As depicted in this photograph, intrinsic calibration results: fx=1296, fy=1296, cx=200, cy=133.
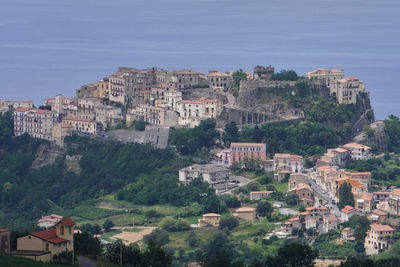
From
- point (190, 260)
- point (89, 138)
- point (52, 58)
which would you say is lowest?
point (190, 260)

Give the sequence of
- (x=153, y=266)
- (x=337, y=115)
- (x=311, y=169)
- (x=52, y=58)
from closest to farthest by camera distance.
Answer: (x=153, y=266) < (x=311, y=169) < (x=337, y=115) < (x=52, y=58)

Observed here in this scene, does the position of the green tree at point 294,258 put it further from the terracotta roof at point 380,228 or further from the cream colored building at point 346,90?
the cream colored building at point 346,90

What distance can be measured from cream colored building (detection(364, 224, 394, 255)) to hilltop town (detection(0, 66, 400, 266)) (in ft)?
0.16

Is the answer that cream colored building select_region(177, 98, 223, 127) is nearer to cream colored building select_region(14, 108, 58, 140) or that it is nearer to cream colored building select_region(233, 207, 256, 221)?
cream colored building select_region(14, 108, 58, 140)

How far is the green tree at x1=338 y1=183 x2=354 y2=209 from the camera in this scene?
56.1 metres

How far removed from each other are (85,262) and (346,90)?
33.6m

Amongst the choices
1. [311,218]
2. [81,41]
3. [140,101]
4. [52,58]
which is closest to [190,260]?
[311,218]

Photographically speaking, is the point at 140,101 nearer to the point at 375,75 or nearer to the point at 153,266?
the point at 153,266

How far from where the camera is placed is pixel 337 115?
66.6 m

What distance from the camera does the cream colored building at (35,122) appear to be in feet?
226

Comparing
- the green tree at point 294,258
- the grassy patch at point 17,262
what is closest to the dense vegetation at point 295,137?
the green tree at point 294,258

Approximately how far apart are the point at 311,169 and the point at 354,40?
85067 millimetres

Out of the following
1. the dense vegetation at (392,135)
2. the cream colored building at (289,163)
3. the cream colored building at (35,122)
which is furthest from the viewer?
the cream colored building at (35,122)

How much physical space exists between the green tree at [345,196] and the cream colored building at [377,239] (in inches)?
167
